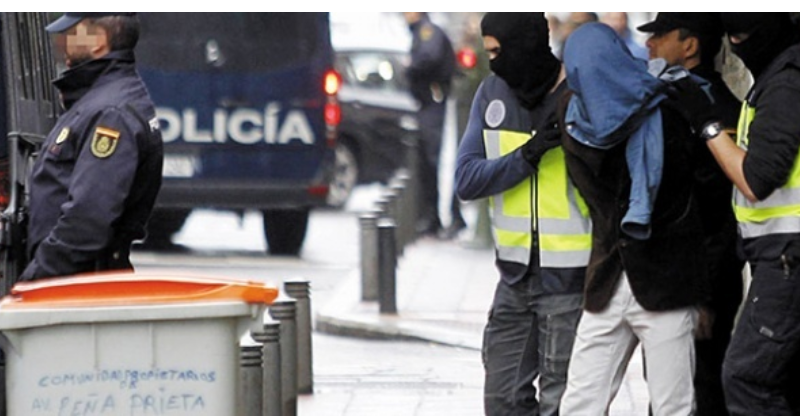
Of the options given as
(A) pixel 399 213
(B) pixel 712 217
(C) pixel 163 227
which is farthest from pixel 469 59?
(B) pixel 712 217

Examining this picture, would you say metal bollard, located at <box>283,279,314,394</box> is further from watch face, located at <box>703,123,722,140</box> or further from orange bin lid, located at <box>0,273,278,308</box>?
orange bin lid, located at <box>0,273,278,308</box>

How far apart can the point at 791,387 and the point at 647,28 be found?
1594 millimetres

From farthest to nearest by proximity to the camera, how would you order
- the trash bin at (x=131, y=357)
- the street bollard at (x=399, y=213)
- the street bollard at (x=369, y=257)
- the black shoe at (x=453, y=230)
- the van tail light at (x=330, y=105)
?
the black shoe at (x=453, y=230) → the van tail light at (x=330, y=105) → the street bollard at (x=399, y=213) → the street bollard at (x=369, y=257) → the trash bin at (x=131, y=357)

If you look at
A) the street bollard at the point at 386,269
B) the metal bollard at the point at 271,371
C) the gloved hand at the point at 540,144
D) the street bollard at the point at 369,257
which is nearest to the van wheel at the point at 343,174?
the street bollard at the point at 369,257

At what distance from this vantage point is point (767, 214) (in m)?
6.76

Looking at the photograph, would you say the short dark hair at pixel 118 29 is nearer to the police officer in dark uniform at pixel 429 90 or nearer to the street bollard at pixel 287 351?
the street bollard at pixel 287 351

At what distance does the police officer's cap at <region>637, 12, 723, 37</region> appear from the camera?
7691 millimetres

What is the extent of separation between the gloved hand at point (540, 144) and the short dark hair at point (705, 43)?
850 mm

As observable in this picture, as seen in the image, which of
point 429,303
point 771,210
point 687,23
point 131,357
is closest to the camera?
point 131,357

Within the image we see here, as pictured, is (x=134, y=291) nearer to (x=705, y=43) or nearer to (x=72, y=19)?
(x=72, y=19)

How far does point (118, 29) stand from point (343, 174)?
15430 millimetres

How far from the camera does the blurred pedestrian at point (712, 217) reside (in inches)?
299

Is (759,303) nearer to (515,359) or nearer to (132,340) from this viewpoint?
(515,359)

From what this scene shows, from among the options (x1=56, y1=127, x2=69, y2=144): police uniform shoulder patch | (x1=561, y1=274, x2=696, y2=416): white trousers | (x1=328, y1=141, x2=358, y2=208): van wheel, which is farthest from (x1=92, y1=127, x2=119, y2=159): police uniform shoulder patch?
(x1=328, y1=141, x2=358, y2=208): van wheel
